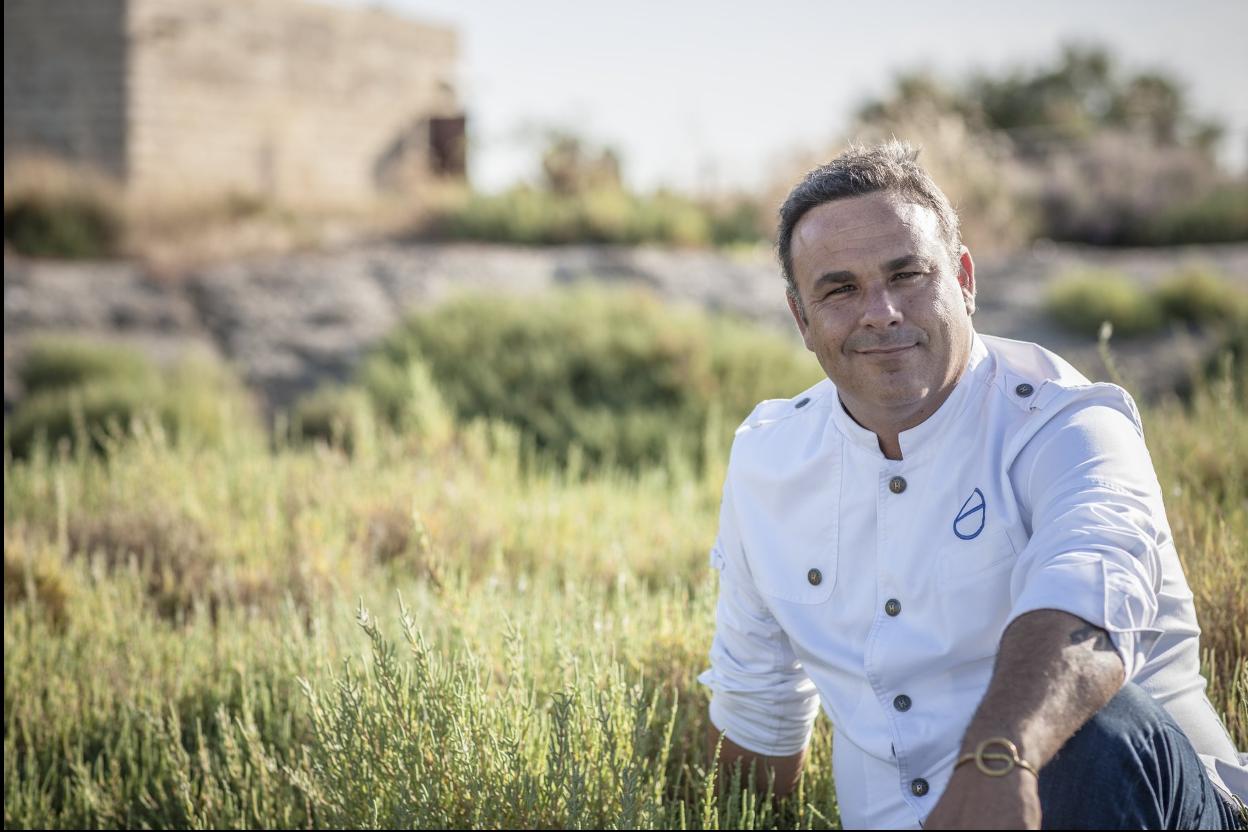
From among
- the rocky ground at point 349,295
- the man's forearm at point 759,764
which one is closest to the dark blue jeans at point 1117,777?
the man's forearm at point 759,764

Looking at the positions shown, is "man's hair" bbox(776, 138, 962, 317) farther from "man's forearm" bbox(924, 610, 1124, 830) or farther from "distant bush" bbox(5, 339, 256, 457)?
"distant bush" bbox(5, 339, 256, 457)

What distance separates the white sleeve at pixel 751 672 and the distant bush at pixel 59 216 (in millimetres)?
10243

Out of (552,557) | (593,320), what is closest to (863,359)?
(552,557)

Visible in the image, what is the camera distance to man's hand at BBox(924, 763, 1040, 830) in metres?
1.46

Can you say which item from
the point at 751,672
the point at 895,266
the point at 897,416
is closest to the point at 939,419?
the point at 897,416

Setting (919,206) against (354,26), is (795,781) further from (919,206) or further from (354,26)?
(354,26)

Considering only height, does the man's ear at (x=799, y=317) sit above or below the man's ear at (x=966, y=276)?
below

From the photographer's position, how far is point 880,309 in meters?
2.09

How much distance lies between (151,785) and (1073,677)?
106 inches

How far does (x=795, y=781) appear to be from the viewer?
2.53 meters

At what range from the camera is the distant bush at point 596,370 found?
7.00m

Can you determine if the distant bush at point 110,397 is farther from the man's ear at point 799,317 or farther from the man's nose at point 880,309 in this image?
the man's nose at point 880,309

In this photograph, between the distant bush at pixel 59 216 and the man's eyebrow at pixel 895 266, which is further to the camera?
the distant bush at pixel 59 216

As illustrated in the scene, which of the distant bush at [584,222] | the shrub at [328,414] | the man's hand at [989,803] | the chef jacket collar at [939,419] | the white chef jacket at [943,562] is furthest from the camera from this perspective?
the distant bush at [584,222]
